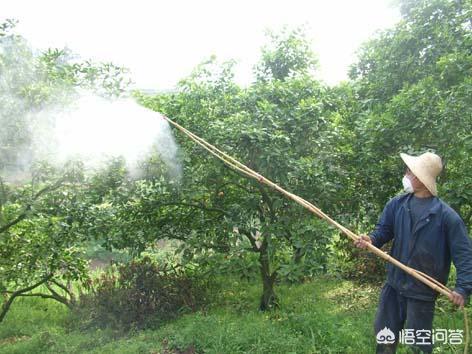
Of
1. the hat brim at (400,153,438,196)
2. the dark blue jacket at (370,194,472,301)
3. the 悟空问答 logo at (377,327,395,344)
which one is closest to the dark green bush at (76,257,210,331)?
the 悟空问答 logo at (377,327,395,344)

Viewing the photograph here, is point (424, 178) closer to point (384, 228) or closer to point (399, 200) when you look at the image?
point (399, 200)

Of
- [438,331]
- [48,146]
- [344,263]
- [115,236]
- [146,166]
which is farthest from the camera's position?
[344,263]

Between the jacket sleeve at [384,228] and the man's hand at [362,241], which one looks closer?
the man's hand at [362,241]

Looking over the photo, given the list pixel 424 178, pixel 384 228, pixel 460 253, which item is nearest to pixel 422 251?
pixel 460 253

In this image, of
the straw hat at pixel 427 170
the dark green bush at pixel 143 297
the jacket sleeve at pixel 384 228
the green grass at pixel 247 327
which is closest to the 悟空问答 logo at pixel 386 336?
the green grass at pixel 247 327

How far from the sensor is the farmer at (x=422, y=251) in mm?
3086

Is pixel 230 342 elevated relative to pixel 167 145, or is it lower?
lower

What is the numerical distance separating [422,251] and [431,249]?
2.5 inches

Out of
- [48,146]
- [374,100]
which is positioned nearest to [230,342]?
[48,146]

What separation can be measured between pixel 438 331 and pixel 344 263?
316 cm

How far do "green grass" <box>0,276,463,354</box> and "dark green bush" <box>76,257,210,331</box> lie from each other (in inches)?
9.0

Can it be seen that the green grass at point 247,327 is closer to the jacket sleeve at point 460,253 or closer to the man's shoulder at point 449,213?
the jacket sleeve at point 460,253

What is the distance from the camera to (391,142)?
4.75m

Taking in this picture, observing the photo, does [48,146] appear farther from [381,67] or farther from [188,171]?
[381,67]
